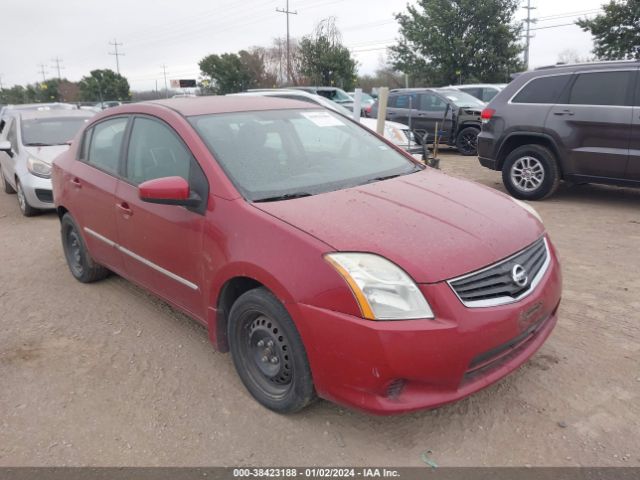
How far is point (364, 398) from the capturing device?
7.41 feet

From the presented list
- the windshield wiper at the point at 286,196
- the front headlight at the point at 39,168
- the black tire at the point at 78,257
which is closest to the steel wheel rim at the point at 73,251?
the black tire at the point at 78,257

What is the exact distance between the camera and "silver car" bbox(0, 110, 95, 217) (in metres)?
7.16

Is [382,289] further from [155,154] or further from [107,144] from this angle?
[107,144]

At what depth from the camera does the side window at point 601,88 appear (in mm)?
6281

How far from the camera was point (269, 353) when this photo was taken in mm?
2693

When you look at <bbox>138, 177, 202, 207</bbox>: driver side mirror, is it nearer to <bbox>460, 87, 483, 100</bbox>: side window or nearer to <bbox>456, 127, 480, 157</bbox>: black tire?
<bbox>456, 127, 480, 157</bbox>: black tire

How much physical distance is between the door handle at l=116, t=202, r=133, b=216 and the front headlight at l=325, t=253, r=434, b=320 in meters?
1.81

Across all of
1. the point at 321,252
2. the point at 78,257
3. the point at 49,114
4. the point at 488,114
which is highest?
the point at 49,114

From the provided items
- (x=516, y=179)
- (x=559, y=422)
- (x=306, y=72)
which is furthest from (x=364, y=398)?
(x=306, y=72)

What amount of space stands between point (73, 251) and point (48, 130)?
13.9ft

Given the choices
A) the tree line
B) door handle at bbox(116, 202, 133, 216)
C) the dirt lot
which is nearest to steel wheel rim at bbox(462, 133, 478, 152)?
the dirt lot

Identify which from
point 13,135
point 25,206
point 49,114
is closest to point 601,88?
point 25,206

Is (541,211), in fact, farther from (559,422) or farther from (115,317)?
(115,317)

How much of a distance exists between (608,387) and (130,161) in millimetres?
3331
